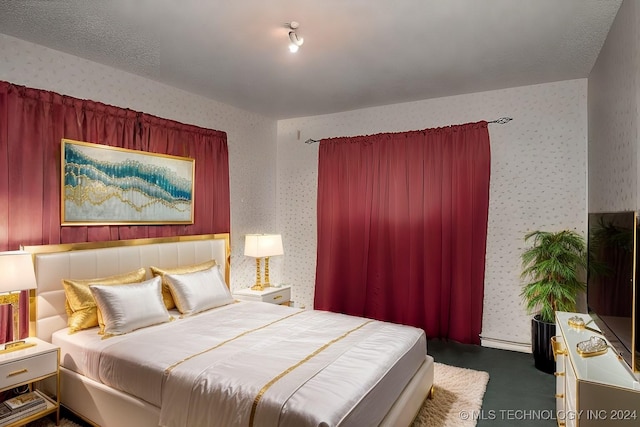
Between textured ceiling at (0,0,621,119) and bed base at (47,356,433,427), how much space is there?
238 cm

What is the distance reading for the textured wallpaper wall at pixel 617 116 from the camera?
2.14 m

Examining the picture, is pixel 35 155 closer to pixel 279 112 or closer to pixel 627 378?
pixel 279 112

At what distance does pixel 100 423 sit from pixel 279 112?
12.1 feet

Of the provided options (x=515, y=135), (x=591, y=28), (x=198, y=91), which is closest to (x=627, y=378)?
(x=591, y=28)

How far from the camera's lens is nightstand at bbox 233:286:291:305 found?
4.18 meters

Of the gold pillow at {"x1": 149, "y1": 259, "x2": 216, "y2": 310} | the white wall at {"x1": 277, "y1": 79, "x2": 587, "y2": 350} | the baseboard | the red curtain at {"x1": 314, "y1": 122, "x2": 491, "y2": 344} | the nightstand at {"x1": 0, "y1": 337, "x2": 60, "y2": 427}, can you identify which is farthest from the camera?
the red curtain at {"x1": 314, "y1": 122, "x2": 491, "y2": 344}

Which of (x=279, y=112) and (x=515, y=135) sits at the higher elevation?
(x=279, y=112)

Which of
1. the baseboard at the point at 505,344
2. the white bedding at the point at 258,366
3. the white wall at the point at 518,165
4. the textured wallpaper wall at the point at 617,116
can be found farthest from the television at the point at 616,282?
the baseboard at the point at 505,344

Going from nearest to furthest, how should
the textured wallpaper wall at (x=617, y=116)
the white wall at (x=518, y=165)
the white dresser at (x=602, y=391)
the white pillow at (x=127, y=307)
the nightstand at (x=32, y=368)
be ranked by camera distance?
the white dresser at (x=602, y=391) < the textured wallpaper wall at (x=617, y=116) < the nightstand at (x=32, y=368) < the white pillow at (x=127, y=307) < the white wall at (x=518, y=165)

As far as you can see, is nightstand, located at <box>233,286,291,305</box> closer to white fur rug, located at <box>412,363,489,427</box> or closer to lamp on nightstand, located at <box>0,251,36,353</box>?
white fur rug, located at <box>412,363,489,427</box>

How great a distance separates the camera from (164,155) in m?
3.77

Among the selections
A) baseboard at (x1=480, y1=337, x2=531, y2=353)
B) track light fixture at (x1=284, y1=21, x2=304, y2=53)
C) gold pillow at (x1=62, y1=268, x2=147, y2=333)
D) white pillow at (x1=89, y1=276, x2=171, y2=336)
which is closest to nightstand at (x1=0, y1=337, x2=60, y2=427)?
gold pillow at (x1=62, y1=268, x2=147, y2=333)

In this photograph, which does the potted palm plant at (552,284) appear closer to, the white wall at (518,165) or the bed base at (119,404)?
the white wall at (518,165)

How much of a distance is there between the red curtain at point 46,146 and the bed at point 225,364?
15 centimetres
